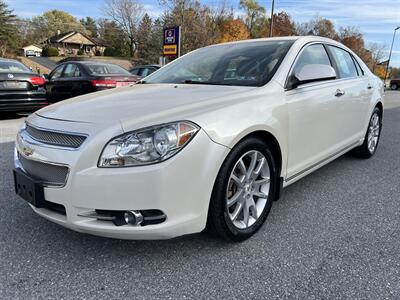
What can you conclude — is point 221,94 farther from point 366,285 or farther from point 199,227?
point 366,285

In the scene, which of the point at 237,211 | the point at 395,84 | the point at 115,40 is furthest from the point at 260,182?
the point at 115,40

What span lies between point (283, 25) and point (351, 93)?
50.6 metres

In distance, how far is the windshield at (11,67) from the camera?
743cm

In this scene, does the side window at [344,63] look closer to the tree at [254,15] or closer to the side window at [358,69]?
the side window at [358,69]

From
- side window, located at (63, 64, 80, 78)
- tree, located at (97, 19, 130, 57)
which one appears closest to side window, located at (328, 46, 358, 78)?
side window, located at (63, 64, 80, 78)

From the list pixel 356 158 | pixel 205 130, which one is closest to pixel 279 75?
pixel 205 130

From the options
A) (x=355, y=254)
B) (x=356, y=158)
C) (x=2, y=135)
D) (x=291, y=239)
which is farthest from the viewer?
(x=2, y=135)

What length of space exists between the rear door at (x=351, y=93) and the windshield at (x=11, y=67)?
6693 millimetres

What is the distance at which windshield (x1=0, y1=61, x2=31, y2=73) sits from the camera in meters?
7.43

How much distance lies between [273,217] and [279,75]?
1180 millimetres

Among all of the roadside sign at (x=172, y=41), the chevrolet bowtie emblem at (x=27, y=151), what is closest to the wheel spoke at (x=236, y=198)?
the chevrolet bowtie emblem at (x=27, y=151)

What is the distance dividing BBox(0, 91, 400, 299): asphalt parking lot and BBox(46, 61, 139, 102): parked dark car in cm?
518

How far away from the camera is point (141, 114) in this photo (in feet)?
7.02

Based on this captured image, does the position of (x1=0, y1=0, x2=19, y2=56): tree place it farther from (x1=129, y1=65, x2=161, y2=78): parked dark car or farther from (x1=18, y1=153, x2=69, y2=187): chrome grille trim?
(x1=18, y1=153, x2=69, y2=187): chrome grille trim
